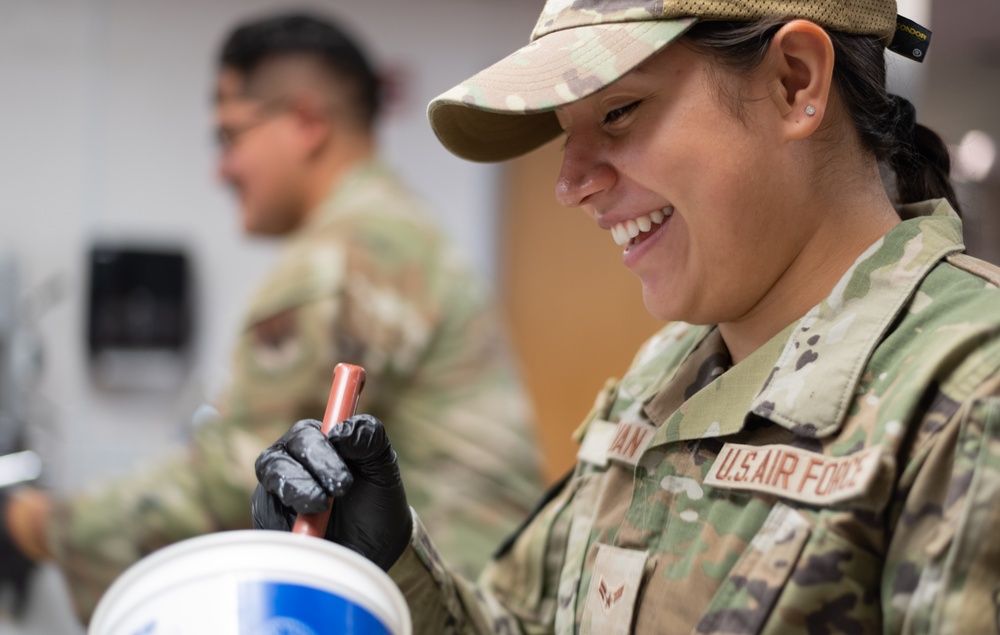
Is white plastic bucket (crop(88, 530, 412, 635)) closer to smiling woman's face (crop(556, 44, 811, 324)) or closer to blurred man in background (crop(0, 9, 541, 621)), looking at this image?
smiling woman's face (crop(556, 44, 811, 324))

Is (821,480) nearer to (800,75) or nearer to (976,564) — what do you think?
(976,564)

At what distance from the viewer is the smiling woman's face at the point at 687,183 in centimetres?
90

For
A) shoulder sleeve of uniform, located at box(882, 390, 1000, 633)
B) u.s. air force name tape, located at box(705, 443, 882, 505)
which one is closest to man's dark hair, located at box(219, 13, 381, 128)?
u.s. air force name tape, located at box(705, 443, 882, 505)

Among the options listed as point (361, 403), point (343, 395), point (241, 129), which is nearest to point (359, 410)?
point (361, 403)

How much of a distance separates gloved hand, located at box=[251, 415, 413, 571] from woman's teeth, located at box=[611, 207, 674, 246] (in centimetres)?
30

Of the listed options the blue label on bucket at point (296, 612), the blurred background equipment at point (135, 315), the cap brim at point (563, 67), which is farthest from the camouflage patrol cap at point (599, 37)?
the blurred background equipment at point (135, 315)

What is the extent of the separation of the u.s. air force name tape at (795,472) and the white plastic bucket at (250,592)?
31 cm

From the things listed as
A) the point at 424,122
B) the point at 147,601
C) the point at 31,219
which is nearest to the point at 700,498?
the point at 147,601

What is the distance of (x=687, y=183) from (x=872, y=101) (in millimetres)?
209

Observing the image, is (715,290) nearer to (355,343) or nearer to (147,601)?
(147,601)

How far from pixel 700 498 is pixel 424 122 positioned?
94.8 inches

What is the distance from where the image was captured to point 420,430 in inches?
83.4

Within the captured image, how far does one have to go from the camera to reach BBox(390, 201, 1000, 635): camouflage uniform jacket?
2.36 ft

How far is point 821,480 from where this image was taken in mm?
792
